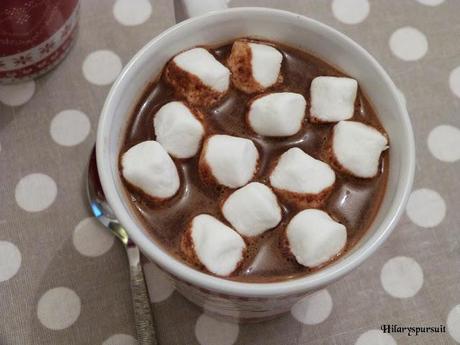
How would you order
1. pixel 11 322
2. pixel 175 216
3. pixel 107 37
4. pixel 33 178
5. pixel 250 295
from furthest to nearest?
1. pixel 107 37
2. pixel 33 178
3. pixel 11 322
4. pixel 175 216
5. pixel 250 295

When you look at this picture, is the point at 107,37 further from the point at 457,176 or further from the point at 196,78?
the point at 457,176

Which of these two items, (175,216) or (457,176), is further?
(457,176)

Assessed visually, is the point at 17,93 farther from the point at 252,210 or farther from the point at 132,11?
the point at 252,210

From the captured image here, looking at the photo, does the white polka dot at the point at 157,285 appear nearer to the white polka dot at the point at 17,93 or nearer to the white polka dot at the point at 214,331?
the white polka dot at the point at 214,331

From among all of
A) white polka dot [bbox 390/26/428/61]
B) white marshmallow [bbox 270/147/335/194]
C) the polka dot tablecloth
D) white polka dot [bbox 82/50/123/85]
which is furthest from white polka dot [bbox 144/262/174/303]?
white polka dot [bbox 390/26/428/61]

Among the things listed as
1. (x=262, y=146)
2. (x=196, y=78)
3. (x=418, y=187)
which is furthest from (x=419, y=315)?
(x=196, y=78)

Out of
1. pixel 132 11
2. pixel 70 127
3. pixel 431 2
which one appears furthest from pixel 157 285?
pixel 431 2
